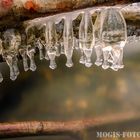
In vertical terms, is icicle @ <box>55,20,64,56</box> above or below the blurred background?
above

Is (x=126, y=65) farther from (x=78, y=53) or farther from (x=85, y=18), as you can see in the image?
(x=85, y=18)

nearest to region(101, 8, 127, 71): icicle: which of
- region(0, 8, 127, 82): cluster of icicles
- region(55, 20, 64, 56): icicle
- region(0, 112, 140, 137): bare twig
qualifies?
region(0, 8, 127, 82): cluster of icicles

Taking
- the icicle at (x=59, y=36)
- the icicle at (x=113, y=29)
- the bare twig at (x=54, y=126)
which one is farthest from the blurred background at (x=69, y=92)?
the icicle at (x=113, y=29)

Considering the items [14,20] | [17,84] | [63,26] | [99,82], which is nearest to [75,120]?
[99,82]

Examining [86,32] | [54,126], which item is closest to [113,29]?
[86,32]

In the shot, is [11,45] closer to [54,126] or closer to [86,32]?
[86,32]

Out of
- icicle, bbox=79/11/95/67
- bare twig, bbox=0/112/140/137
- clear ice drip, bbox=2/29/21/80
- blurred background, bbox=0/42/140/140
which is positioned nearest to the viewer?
clear ice drip, bbox=2/29/21/80

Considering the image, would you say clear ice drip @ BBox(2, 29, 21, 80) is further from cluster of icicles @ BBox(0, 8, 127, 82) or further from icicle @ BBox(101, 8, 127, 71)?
icicle @ BBox(101, 8, 127, 71)
